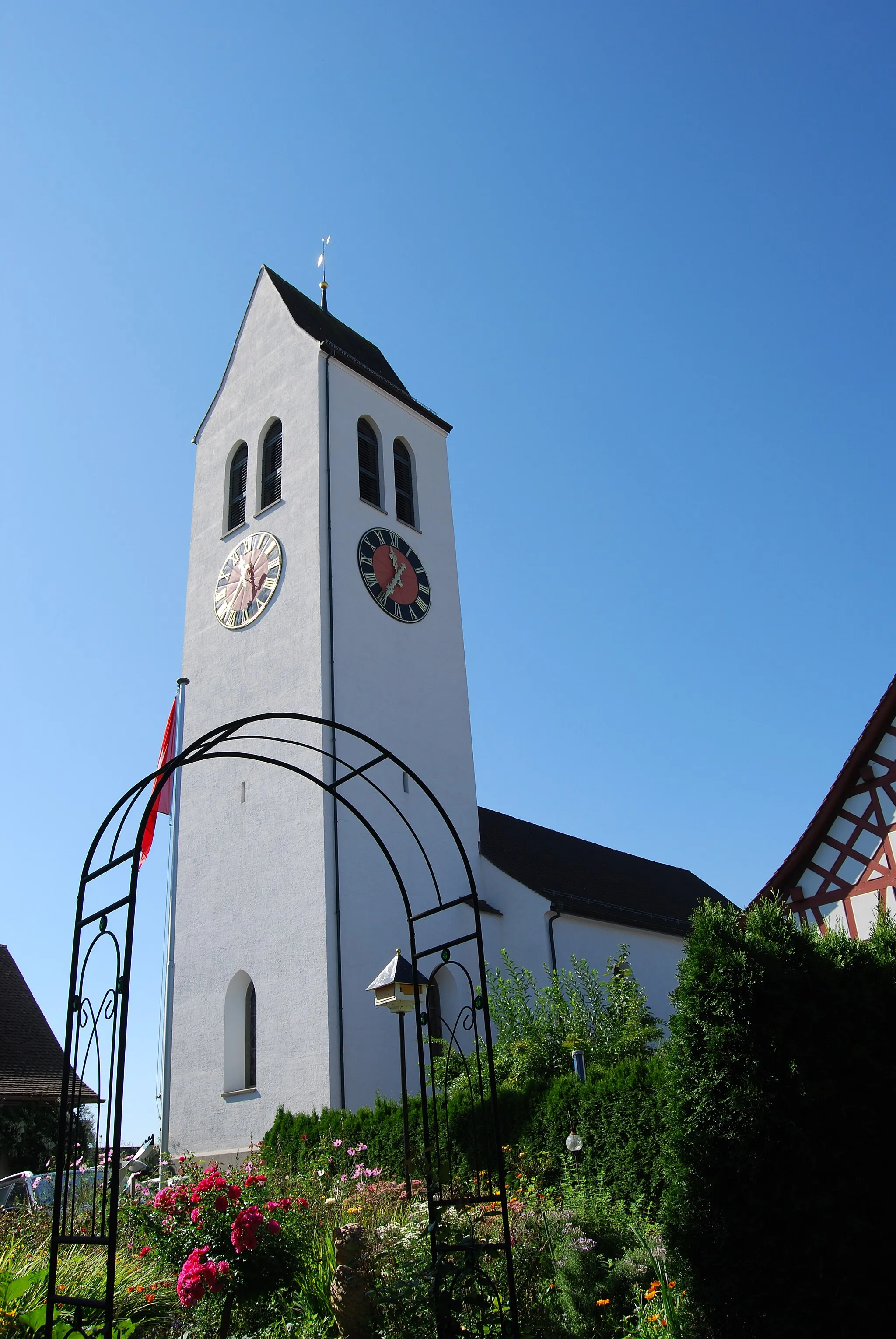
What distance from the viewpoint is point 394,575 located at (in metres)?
21.4

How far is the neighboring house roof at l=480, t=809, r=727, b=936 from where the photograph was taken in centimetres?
2162

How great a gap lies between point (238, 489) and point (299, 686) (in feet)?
22.6

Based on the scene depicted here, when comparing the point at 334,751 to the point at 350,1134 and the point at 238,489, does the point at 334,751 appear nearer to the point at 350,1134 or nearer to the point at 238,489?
the point at 350,1134

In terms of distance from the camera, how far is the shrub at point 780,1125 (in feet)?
20.0

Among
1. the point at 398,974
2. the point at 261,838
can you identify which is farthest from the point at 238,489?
the point at 398,974

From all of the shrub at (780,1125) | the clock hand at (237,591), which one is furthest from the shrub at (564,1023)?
the clock hand at (237,591)

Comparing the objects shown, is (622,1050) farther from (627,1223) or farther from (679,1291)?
(679,1291)

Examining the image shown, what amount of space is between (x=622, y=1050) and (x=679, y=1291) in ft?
24.5

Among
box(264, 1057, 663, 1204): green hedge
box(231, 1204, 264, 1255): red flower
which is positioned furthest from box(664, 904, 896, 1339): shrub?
box(231, 1204, 264, 1255): red flower

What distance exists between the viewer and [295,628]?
1955 centimetres

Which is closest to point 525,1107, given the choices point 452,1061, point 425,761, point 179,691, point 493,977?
point 452,1061

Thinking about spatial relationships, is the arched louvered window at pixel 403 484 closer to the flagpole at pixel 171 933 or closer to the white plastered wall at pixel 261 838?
the white plastered wall at pixel 261 838

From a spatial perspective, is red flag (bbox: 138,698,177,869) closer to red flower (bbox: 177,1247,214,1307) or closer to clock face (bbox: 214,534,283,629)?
clock face (bbox: 214,534,283,629)

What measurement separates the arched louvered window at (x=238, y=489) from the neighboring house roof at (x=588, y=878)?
30.0 ft
